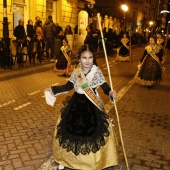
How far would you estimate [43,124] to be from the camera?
19.6 ft

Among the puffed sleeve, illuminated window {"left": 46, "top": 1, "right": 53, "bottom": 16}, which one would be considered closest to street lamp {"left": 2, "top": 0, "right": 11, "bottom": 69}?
illuminated window {"left": 46, "top": 1, "right": 53, "bottom": 16}

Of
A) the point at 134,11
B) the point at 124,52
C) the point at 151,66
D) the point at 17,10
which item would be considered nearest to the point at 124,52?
the point at 124,52

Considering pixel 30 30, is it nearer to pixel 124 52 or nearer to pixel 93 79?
pixel 124 52

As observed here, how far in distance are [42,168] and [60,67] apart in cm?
841

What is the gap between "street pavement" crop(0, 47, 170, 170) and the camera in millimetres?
4406

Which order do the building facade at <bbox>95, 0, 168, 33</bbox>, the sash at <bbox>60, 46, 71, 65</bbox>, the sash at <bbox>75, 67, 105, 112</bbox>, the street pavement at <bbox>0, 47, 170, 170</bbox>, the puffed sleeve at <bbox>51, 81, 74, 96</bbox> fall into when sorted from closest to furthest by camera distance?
1. the sash at <bbox>75, 67, 105, 112</bbox>
2. the puffed sleeve at <bbox>51, 81, 74, 96</bbox>
3. the street pavement at <bbox>0, 47, 170, 170</bbox>
4. the sash at <bbox>60, 46, 71, 65</bbox>
5. the building facade at <bbox>95, 0, 168, 33</bbox>

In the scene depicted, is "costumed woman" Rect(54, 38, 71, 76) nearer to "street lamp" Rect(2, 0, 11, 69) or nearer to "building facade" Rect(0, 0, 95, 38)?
"street lamp" Rect(2, 0, 11, 69)

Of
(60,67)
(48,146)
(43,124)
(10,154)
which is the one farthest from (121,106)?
(60,67)

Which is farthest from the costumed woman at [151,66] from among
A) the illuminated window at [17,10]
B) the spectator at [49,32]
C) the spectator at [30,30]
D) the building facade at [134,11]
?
the building facade at [134,11]

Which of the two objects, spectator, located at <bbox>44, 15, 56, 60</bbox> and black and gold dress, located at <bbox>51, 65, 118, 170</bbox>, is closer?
black and gold dress, located at <bbox>51, 65, 118, 170</bbox>

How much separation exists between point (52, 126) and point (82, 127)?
216 centimetres

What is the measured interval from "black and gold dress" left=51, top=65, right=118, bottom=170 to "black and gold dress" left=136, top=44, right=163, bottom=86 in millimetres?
6484

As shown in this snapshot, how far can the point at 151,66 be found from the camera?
402 inches

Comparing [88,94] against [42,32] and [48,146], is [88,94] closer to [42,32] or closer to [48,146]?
[48,146]
